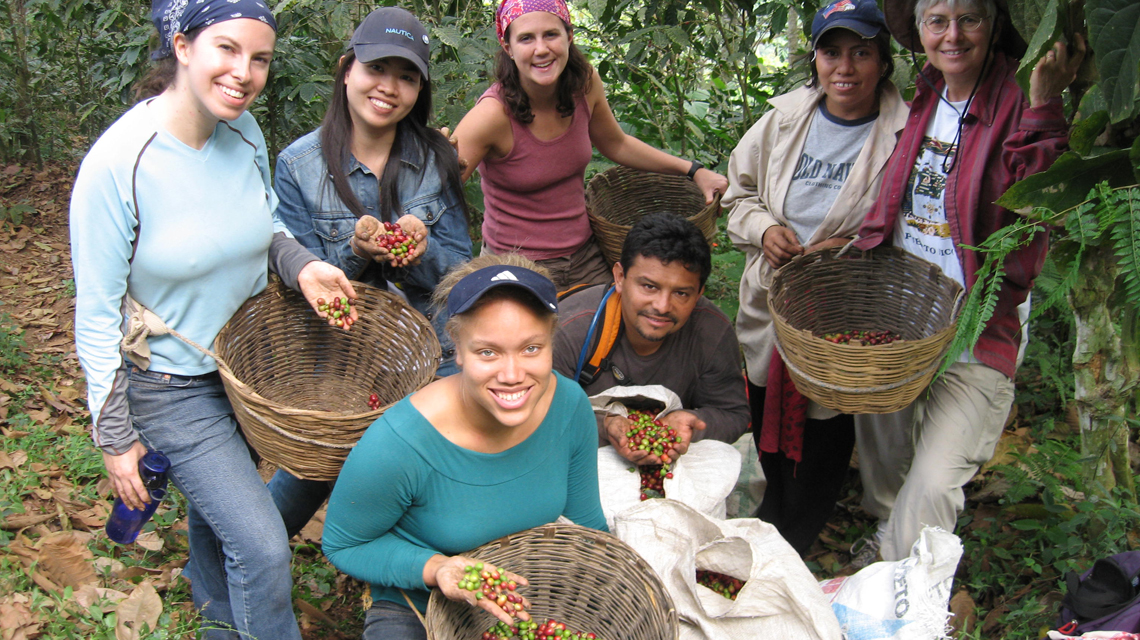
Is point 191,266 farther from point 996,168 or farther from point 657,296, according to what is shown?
point 996,168

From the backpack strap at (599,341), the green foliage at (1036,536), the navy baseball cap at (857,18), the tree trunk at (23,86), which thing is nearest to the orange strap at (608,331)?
the backpack strap at (599,341)

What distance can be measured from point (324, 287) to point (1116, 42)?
87.0 inches

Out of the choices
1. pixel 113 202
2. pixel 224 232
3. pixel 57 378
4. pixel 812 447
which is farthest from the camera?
pixel 57 378

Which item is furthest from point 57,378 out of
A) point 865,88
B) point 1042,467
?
point 1042,467

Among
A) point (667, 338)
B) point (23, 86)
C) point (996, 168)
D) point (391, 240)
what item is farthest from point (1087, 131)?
point (23, 86)

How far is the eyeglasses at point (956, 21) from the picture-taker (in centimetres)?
254

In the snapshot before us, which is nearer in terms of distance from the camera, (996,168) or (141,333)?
(141,333)

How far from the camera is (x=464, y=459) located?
7.11ft

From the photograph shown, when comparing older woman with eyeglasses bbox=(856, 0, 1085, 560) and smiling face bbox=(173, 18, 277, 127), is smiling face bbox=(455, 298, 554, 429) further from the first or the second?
older woman with eyeglasses bbox=(856, 0, 1085, 560)

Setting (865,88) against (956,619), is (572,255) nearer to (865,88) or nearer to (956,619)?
(865,88)

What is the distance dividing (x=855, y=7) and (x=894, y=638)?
6.86 ft

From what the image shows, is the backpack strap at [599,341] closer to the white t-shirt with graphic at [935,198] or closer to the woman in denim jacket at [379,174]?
the woman in denim jacket at [379,174]

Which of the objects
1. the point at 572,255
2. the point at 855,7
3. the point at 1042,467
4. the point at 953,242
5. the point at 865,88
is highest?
the point at 855,7

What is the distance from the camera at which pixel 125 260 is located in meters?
2.15
